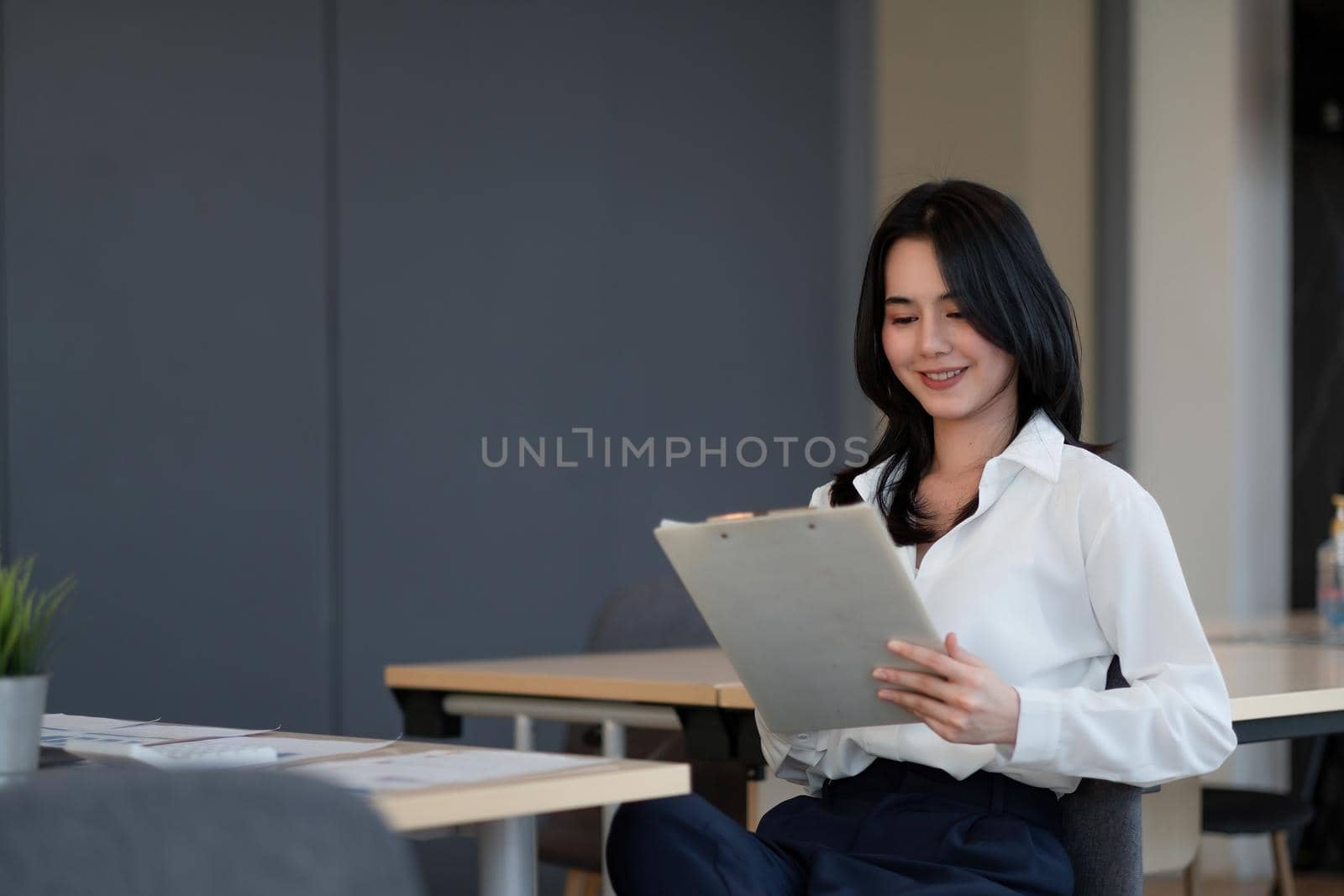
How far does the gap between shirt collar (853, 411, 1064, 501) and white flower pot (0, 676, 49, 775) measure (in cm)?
98

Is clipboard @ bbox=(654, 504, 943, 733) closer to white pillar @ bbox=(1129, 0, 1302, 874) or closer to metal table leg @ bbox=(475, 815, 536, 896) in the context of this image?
metal table leg @ bbox=(475, 815, 536, 896)

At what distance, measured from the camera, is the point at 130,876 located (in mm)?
903

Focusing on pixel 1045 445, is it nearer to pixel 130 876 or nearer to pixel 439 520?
pixel 130 876

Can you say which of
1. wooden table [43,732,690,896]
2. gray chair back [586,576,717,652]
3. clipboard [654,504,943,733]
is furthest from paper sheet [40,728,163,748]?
gray chair back [586,576,717,652]

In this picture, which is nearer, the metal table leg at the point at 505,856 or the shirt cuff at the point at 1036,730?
the metal table leg at the point at 505,856

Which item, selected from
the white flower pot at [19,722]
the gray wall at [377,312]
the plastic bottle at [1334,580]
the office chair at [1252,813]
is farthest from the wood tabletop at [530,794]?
the gray wall at [377,312]

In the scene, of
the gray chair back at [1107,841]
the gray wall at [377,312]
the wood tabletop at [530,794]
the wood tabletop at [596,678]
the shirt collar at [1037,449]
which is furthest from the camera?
the gray wall at [377,312]

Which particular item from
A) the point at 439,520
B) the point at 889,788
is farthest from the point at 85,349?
the point at 889,788

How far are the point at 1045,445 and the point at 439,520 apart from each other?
8.98 feet

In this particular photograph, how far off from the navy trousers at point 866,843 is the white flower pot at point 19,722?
1.75 ft

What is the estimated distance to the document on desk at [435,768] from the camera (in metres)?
1.30

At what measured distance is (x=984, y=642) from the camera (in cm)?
179

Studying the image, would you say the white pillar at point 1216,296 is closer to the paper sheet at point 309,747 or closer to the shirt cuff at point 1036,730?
the shirt cuff at point 1036,730

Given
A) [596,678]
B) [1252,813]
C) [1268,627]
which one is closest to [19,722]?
[596,678]
